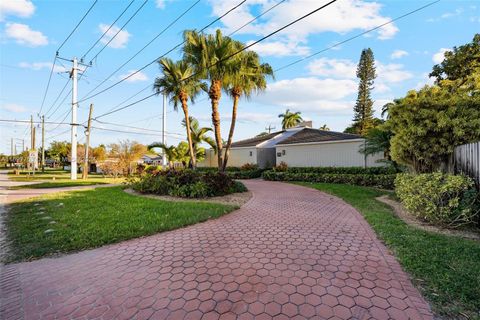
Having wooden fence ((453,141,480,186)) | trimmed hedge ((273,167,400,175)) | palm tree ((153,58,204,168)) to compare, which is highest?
palm tree ((153,58,204,168))

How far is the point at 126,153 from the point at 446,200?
79.1ft

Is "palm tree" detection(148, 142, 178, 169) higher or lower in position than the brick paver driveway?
higher

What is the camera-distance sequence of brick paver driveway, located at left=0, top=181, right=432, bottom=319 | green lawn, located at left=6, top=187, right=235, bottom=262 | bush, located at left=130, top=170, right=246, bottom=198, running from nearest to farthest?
brick paver driveway, located at left=0, top=181, right=432, bottom=319, green lawn, located at left=6, top=187, right=235, bottom=262, bush, located at left=130, top=170, right=246, bottom=198

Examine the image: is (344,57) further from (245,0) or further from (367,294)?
(367,294)

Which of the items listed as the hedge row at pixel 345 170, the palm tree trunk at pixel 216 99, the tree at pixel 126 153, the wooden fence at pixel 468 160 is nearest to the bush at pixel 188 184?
the palm tree trunk at pixel 216 99

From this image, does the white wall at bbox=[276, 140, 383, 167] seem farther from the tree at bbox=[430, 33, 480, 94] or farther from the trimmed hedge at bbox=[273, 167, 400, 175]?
the tree at bbox=[430, 33, 480, 94]

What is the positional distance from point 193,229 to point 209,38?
28.6ft

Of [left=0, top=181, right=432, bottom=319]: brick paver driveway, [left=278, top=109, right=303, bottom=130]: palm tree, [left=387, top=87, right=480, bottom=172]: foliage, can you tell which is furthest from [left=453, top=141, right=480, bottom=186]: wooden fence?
[left=278, top=109, right=303, bottom=130]: palm tree

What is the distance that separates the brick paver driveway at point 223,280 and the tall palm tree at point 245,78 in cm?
776

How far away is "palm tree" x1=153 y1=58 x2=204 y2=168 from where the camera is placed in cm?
1151

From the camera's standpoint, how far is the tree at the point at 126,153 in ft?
75.2

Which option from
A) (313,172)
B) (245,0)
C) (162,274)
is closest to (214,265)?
(162,274)

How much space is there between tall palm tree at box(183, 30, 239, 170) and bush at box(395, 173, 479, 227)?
838 centimetres

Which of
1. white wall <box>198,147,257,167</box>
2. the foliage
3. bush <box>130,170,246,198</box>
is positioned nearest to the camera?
the foliage
